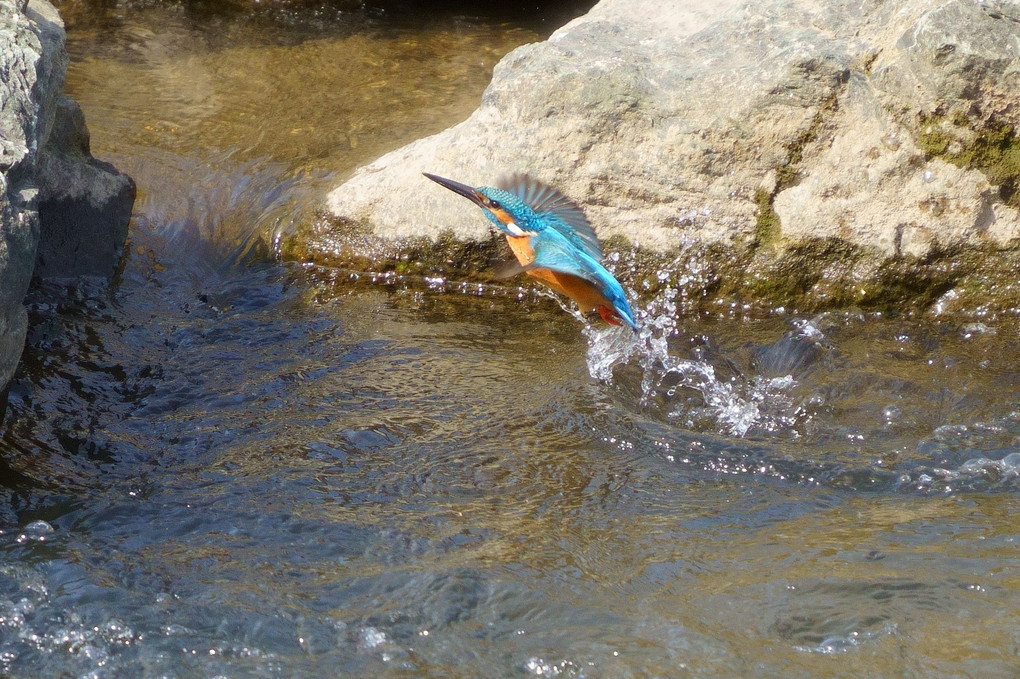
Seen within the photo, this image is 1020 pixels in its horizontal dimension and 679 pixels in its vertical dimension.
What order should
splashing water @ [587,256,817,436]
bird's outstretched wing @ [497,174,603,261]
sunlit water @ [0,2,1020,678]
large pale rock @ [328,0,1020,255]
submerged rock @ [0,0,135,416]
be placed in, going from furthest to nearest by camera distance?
large pale rock @ [328,0,1020,255] < bird's outstretched wing @ [497,174,603,261] < splashing water @ [587,256,817,436] < submerged rock @ [0,0,135,416] < sunlit water @ [0,2,1020,678]

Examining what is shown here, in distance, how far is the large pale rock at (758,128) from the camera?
4.08 m

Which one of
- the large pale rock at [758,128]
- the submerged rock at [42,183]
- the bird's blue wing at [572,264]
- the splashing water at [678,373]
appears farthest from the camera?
the large pale rock at [758,128]

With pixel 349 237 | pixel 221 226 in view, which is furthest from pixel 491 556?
pixel 221 226

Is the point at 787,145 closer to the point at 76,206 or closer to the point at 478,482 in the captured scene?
the point at 478,482

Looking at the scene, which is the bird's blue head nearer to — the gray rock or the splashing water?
the splashing water

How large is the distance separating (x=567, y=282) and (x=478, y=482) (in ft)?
2.64

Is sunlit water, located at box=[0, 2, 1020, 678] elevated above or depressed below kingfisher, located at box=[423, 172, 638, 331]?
below

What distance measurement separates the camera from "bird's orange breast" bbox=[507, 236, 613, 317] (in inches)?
134

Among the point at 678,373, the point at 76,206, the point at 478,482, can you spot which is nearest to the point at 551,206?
the point at 678,373

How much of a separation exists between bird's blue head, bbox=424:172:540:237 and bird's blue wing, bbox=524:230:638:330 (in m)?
0.06

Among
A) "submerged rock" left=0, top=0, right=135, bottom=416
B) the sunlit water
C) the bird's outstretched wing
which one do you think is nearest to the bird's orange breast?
the bird's outstretched wing

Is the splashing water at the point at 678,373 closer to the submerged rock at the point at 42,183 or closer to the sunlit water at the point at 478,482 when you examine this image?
the sunlit water at the point at 478,482

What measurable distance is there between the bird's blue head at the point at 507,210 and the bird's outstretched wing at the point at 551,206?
0.30 feet

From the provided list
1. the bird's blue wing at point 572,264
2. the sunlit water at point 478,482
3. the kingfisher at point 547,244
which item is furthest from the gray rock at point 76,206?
the bird's blue wing at point 572,264
